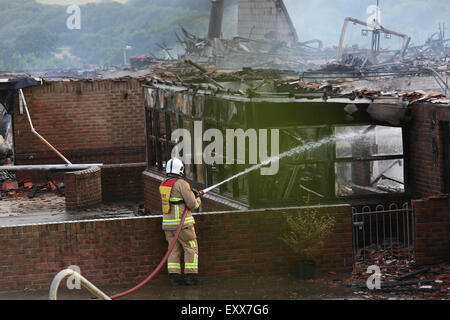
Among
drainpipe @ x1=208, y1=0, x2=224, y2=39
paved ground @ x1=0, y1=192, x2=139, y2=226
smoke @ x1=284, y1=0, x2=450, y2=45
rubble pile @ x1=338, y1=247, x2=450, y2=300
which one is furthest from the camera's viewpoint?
smoke @ x1=284, y1=0, x2=450, y2=45

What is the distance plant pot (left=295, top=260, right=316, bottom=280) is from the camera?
10219mm

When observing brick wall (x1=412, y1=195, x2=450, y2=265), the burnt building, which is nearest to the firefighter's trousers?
the burnt building

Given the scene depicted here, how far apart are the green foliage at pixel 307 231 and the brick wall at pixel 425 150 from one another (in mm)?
2571

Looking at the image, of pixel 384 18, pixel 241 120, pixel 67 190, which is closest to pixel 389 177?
pixel 241 120

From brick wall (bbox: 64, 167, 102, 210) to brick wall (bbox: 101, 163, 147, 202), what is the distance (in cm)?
83

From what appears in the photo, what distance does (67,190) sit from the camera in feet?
58.3

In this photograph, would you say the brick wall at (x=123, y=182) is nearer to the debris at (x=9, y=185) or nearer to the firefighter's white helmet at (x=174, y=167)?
the debris at (x=9, y=185)

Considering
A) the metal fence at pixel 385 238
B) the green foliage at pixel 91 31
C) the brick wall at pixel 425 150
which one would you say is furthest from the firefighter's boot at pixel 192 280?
the green foliage at pixel 91 31

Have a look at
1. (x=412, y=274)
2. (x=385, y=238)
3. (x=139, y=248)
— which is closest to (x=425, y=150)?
(x=385, y=238)

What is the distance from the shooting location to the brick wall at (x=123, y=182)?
760 inches

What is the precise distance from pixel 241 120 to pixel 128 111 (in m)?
10.4

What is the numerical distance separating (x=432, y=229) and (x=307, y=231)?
77.4 inches

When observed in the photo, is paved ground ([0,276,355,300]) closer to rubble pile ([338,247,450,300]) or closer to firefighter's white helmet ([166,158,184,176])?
rubble pile ([338,247,450,300])
